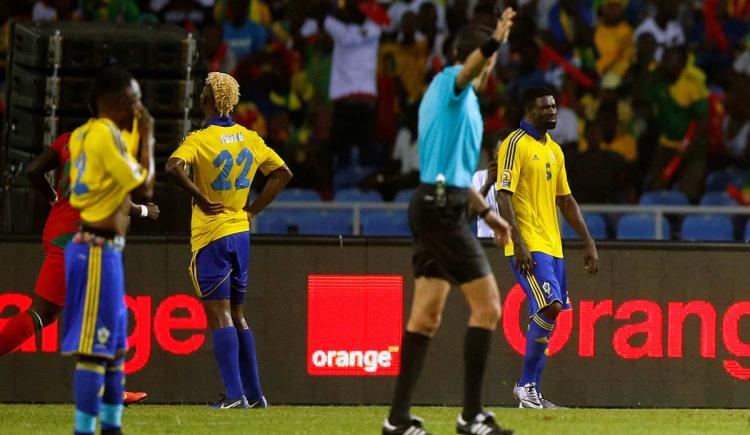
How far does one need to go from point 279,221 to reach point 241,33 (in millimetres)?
3199

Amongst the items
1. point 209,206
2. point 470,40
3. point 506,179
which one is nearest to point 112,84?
point 470,40

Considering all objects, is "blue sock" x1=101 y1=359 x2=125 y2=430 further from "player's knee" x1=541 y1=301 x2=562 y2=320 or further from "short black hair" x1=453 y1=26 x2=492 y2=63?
"player's knee" x1=541 y1=301 x2=562 y2=320

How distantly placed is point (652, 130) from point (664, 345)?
561 centimetres

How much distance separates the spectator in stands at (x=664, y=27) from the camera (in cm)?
1794

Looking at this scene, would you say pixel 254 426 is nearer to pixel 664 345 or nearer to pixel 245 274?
pixel 245 274

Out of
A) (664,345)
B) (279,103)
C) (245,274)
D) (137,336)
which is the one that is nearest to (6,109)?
(137,336)

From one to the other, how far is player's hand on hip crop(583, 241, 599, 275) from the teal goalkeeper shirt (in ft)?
9.42

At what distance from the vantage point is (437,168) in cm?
841

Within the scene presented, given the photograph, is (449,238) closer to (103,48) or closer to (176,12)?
(103,48)

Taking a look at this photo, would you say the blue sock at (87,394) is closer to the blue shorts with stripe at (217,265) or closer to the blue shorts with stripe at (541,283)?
the blue shorts with stripe at (217,265)

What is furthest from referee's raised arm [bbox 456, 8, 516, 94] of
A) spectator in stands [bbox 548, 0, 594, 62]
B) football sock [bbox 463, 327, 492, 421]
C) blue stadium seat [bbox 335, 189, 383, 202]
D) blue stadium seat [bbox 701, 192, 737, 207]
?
spectator in stands [bbox 548, 0, 594, 62]

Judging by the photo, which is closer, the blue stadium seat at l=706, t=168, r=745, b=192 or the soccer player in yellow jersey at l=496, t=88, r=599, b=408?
the soccer player in yellow jersey at l=496, t=88, r=599, b=408

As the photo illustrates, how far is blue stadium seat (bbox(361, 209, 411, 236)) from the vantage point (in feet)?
50.1

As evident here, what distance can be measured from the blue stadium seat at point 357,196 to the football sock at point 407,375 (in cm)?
777
